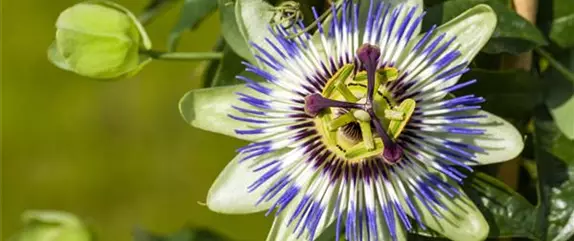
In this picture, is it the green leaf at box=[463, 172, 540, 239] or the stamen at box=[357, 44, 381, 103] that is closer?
the stamen at box=[357, 44, 381, 103]

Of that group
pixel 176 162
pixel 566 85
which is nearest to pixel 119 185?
pixel 176 162

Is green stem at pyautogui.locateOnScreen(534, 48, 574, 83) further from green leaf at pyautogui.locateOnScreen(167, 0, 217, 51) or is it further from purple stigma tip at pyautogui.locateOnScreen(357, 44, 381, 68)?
green leaf at pyautogui.locateOnScreen(167, 0, 217, 51)

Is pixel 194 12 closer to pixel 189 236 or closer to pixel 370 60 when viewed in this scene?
pixel 370 60

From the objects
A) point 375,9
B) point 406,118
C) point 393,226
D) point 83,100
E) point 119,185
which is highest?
point 375,9

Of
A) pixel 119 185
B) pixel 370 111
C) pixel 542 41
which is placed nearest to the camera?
pixel 370 111

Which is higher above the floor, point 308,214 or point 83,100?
point 308,214

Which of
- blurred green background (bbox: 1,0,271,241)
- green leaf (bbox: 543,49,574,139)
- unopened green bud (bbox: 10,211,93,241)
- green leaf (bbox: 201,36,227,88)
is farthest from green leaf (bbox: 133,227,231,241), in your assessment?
blurred green background (bbox: 1,0,271,241)

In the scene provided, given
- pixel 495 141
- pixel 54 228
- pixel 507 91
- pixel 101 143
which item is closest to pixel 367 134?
pixel 495 141

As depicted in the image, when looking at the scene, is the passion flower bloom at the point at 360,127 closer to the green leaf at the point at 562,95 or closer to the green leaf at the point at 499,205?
the green leaf at the point at 499,205

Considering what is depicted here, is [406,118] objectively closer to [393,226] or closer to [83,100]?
[393,226]
